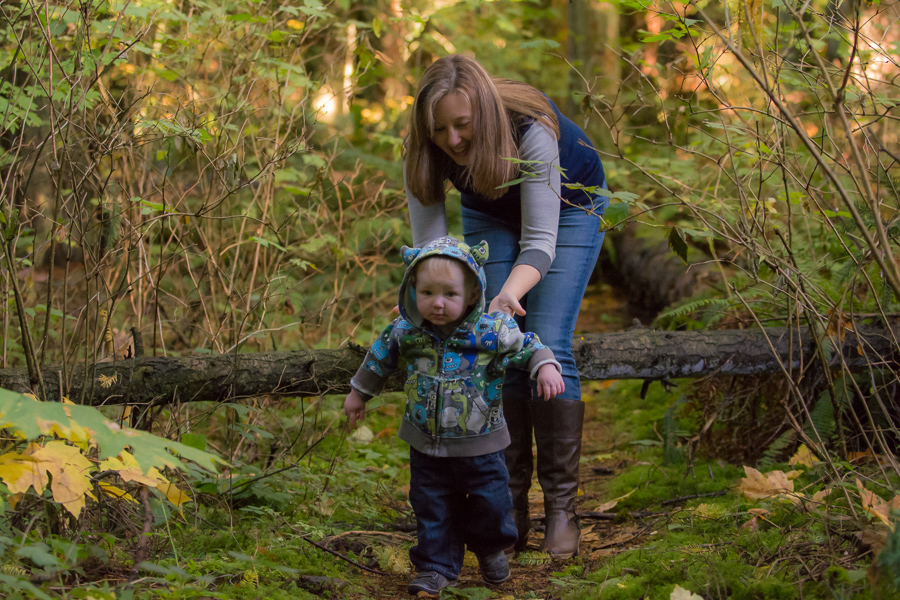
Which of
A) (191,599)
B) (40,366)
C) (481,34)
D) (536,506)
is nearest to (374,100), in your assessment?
(481,34)

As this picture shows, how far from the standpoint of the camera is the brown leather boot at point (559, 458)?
300 cm

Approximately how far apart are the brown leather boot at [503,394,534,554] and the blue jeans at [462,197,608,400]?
0.08m

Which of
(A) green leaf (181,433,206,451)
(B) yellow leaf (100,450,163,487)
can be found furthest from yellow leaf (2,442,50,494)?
(A) green leaf (181,433,206,451)

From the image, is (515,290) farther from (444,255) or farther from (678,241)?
(678,241)

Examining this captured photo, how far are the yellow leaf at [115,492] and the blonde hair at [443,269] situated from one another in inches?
48.4

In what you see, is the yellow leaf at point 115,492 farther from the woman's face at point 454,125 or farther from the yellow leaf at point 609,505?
the yellow leaf at point 609,505

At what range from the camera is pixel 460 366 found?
8.43 feet

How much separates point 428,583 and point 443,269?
113 centimetres

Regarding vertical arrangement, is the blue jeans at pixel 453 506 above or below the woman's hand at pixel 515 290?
below

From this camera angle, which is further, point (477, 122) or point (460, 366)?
point (477, 122)

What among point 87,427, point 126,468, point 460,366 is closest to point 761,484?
point 460,366

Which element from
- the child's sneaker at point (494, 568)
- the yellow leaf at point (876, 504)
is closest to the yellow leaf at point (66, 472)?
the child's sneaker at point (494, 568)

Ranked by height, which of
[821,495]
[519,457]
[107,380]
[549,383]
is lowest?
[519,457]

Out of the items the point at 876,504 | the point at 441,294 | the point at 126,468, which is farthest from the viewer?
the point at 441,294
